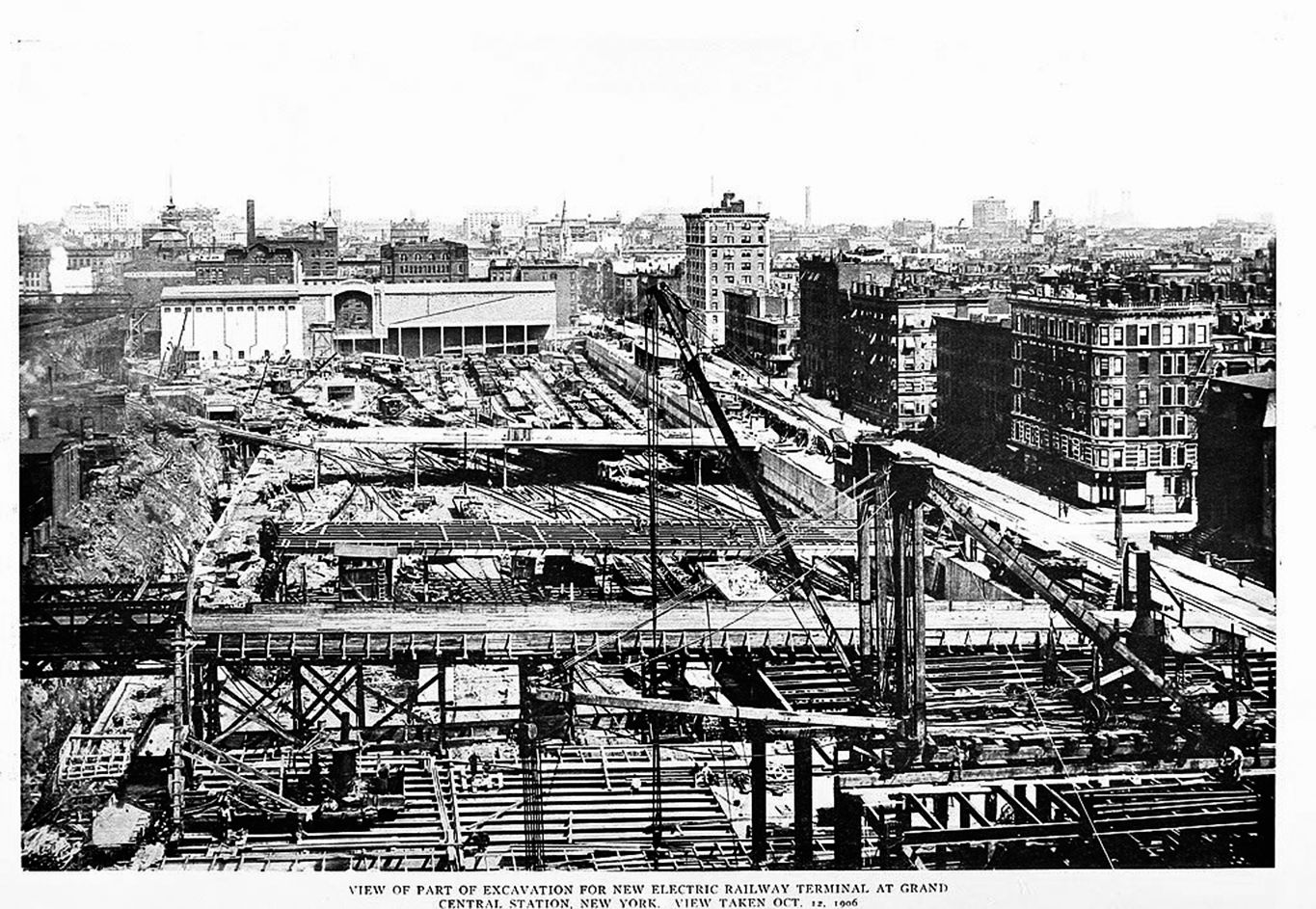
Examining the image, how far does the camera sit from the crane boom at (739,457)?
5320 mm

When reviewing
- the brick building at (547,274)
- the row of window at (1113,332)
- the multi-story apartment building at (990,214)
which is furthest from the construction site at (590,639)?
the multi-story apartment building at (990,214)

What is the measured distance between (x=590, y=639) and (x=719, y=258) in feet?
4.96

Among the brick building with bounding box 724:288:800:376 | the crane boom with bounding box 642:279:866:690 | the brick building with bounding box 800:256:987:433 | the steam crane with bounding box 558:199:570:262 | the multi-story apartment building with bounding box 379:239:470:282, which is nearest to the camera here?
the crane boom with bounding box 642:279:866:690

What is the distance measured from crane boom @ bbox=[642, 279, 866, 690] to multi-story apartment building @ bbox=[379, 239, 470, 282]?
29.4 inches

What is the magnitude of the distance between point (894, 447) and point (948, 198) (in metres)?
0.97

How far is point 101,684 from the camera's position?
5109mm

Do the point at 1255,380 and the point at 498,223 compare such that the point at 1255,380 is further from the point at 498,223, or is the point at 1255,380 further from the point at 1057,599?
the point at 498,223

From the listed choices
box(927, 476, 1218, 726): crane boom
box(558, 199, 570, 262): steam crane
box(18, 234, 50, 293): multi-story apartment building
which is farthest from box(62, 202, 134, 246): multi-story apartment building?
box(927, 476, 1218, 726): crane boom

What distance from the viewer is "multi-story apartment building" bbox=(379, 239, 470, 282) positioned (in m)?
5.54

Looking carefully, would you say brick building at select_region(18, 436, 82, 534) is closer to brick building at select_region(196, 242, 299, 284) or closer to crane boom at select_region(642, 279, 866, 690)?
brick building at select_region(196, 242, 299, 284)

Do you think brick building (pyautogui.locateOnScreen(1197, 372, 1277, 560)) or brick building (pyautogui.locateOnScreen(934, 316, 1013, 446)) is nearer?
brick building (pyautogui.locateOnScreen(1197, 372, 1277, 560))

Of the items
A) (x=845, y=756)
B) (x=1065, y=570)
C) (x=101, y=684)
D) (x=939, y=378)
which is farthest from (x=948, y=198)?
(x=101, y=684)

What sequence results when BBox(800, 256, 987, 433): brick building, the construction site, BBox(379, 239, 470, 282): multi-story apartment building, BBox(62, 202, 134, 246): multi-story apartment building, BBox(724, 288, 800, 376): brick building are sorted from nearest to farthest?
the construction site < BBox(62, 202, 134, 246): multi-story apartment building < BBox(379, 239, 470, 282): multi-story apartment building < BBox(724, 288, 800, 376): brick building < BBox(800, 256, 987, 433): brick building

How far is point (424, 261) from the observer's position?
563 centimetres
